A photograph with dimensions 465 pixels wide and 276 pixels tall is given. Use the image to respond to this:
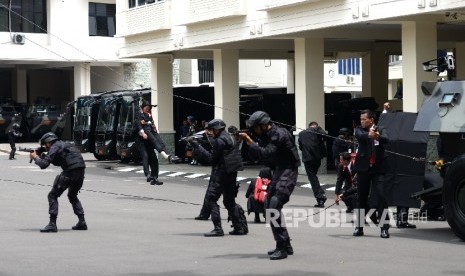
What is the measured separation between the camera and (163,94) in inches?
1511

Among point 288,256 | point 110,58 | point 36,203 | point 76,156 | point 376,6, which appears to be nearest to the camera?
point 288,256

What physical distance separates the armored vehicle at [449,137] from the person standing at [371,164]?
77 centimetres

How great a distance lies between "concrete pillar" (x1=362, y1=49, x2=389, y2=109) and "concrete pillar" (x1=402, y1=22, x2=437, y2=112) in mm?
13013

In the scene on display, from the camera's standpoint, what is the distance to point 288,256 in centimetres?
1366

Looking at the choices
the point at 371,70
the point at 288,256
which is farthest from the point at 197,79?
the point at 288,256

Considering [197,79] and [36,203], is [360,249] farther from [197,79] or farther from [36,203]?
[197,79]

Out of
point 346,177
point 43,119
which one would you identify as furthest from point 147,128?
point 43,119

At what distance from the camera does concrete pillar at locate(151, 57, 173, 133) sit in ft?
126

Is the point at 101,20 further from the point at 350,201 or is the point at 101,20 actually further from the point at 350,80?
the point at 350,201

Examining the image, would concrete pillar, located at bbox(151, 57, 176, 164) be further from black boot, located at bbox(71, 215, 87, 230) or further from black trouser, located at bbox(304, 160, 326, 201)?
black boot, located at bbox(71, 215, 87, 230)

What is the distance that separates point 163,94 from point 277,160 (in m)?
24.9

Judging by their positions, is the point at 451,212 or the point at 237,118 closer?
the point at 451,212

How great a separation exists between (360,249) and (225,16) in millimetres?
17054

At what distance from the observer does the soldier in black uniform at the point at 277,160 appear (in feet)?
43.9
